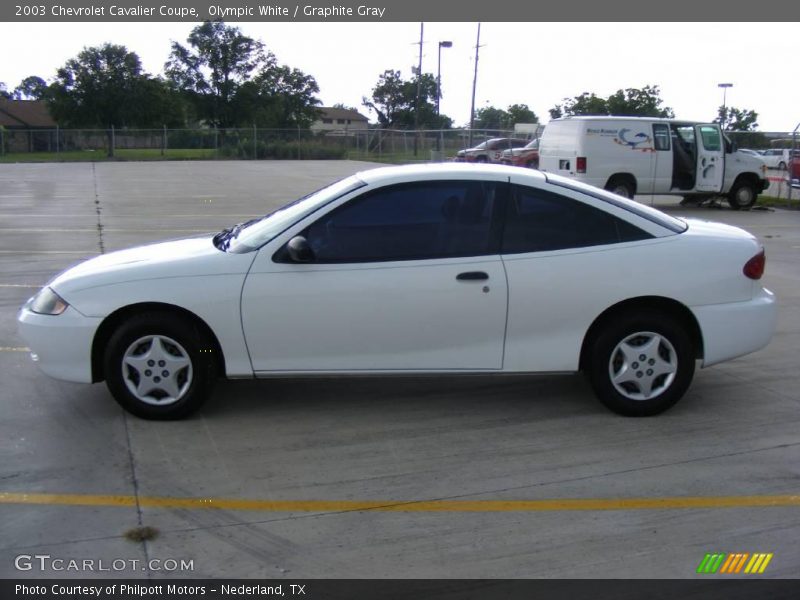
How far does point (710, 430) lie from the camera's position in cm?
540

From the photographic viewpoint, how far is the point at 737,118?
66688 mm

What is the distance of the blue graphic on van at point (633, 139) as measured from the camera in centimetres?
1861

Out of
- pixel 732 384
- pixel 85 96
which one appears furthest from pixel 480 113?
pixel 732 384

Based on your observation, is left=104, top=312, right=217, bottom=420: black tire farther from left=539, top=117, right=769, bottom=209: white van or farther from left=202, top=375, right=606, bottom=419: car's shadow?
left=539, top=117, right=769, bottom=209: white van

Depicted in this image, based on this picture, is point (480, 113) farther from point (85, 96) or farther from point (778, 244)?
point (778, 244)

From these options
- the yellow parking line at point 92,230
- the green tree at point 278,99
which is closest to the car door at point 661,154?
the yellow parking line at point 92,230

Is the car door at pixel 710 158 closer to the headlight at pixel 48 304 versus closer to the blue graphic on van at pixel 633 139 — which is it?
the blue graphic on van at pixel 633 139

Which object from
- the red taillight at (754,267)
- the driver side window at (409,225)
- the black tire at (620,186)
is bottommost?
the black tire at (620,186)

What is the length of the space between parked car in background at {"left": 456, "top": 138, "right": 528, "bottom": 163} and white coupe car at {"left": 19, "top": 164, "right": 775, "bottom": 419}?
27157 millimetres

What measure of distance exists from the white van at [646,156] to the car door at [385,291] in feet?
44.7

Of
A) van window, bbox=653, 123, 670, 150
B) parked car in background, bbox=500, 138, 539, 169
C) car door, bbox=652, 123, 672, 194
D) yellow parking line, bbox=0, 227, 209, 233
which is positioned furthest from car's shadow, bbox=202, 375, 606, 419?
parked car in background, bbox=500, 138, 539, 169

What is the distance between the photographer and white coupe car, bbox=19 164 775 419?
5293 millimetres
